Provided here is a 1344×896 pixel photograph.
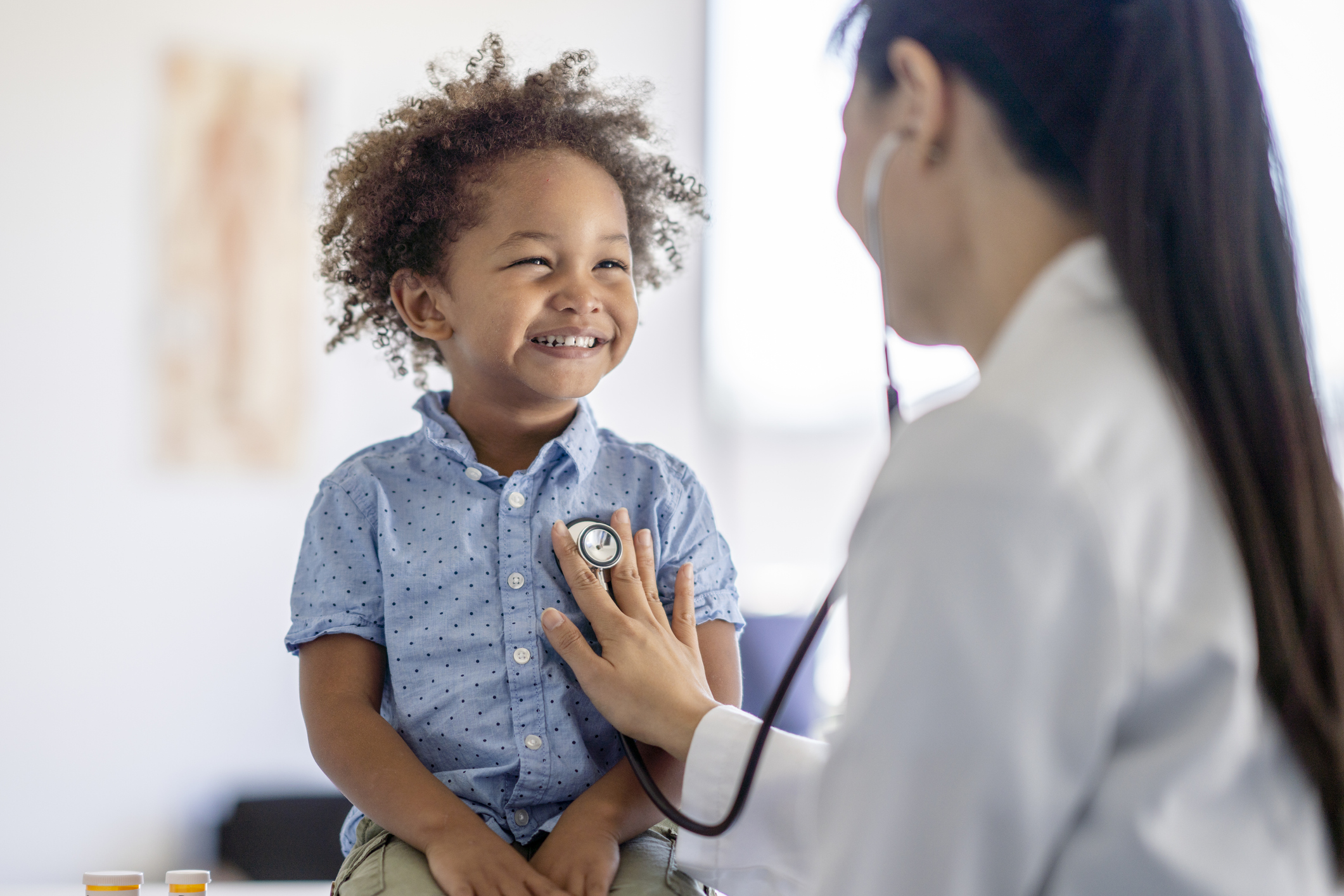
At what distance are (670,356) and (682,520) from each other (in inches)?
117

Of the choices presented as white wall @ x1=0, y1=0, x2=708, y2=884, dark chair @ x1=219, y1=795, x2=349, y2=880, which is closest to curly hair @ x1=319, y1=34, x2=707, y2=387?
white wall @ x1=0, y1=0, x2=708, y2=884

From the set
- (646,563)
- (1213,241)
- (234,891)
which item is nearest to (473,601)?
(646,563)

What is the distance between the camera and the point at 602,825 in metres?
1.23

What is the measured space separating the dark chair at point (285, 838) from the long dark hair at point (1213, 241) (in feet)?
10.1

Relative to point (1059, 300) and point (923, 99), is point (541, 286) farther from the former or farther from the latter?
point (1059, 300)

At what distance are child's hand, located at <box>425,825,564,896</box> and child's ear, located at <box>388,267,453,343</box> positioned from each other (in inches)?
26.1

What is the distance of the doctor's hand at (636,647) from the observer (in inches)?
45.6

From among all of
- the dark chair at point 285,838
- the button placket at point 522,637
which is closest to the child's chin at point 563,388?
the button placket at point 522,637

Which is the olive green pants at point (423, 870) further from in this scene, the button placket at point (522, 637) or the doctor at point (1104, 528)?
the doctor at point (1104, 528)

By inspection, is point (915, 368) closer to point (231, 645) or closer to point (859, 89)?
point (231, 645)

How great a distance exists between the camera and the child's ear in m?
1.53

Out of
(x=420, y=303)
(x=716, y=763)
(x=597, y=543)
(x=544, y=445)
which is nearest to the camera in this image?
(x=716, y=763)

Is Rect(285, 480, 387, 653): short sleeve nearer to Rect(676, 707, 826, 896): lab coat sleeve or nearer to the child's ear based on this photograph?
the child's ear

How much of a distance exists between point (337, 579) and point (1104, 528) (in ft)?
3.22
